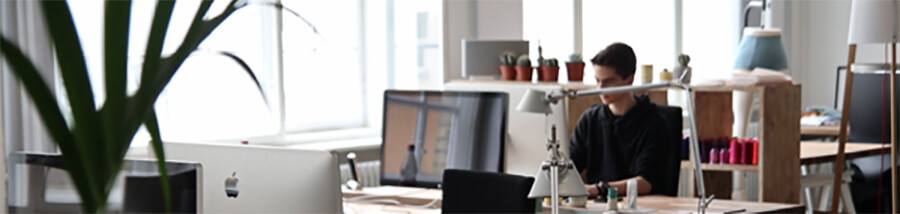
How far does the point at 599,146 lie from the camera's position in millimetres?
4312

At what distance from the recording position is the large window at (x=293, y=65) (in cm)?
504

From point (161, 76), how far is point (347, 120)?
4.67 m

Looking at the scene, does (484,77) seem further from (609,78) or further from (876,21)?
(876,21)

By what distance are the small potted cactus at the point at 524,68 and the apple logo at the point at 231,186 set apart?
279 cm

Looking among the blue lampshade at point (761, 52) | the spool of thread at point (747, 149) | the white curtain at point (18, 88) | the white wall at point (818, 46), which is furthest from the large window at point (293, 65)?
the white wall at point (818, 46)

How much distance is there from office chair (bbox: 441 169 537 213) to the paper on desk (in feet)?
6.31

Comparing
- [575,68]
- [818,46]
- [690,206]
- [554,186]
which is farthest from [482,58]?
[818,46]

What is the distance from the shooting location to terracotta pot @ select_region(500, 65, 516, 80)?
5248 millimetres

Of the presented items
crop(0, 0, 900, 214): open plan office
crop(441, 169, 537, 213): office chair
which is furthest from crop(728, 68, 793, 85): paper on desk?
crop(441, 169, 537, 213): office chair

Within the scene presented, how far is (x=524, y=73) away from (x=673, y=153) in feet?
3.80

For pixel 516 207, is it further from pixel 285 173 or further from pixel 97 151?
pixel 97 151

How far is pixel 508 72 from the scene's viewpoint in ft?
17.3

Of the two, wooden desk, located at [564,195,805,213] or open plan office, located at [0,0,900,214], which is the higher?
open plan office, located at [0,0,900,214]

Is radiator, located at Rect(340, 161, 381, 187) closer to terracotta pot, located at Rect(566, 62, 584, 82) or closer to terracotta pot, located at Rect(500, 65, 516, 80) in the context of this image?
terracotta pot, located at Rect(500, 65, 516, 80)
